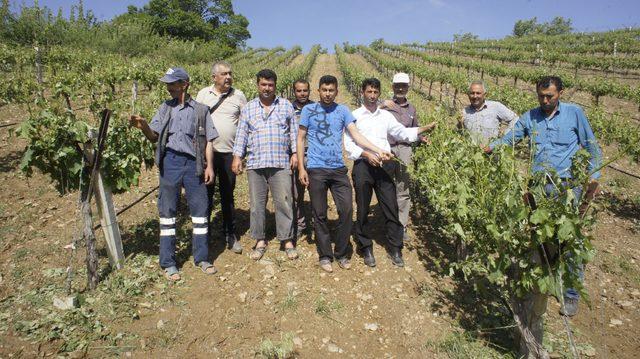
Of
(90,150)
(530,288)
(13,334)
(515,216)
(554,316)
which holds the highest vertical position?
(90,150)

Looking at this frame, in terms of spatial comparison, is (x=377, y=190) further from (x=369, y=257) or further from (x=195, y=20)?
(x=195, y=20)

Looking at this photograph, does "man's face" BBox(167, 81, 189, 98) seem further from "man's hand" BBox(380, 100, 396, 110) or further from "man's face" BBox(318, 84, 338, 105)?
"man's hand" BBox(380, 100, 396, 110)

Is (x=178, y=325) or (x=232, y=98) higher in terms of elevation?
(x=232, y=98)

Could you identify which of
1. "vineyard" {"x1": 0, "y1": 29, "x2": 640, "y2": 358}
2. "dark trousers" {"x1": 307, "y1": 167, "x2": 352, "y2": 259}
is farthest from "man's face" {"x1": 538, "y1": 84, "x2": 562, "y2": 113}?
"dark trousers" {"x1": 307, "y1": 167, "x2": 352, "y2": 259}

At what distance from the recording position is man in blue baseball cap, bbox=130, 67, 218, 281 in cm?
360

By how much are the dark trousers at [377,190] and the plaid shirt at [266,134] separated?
80 centimetres

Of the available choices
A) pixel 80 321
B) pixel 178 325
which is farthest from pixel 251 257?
pixel 80 321

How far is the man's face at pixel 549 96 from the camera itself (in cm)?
327

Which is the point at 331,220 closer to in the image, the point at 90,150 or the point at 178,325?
the point at 178,325

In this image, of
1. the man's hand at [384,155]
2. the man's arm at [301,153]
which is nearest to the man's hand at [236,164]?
the man's arm at [301,153]

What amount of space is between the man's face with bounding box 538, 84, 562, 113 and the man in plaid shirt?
2469 mm

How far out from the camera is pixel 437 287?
3885mm

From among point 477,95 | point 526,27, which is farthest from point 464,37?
point 477,95

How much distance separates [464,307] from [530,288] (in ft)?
3.66
